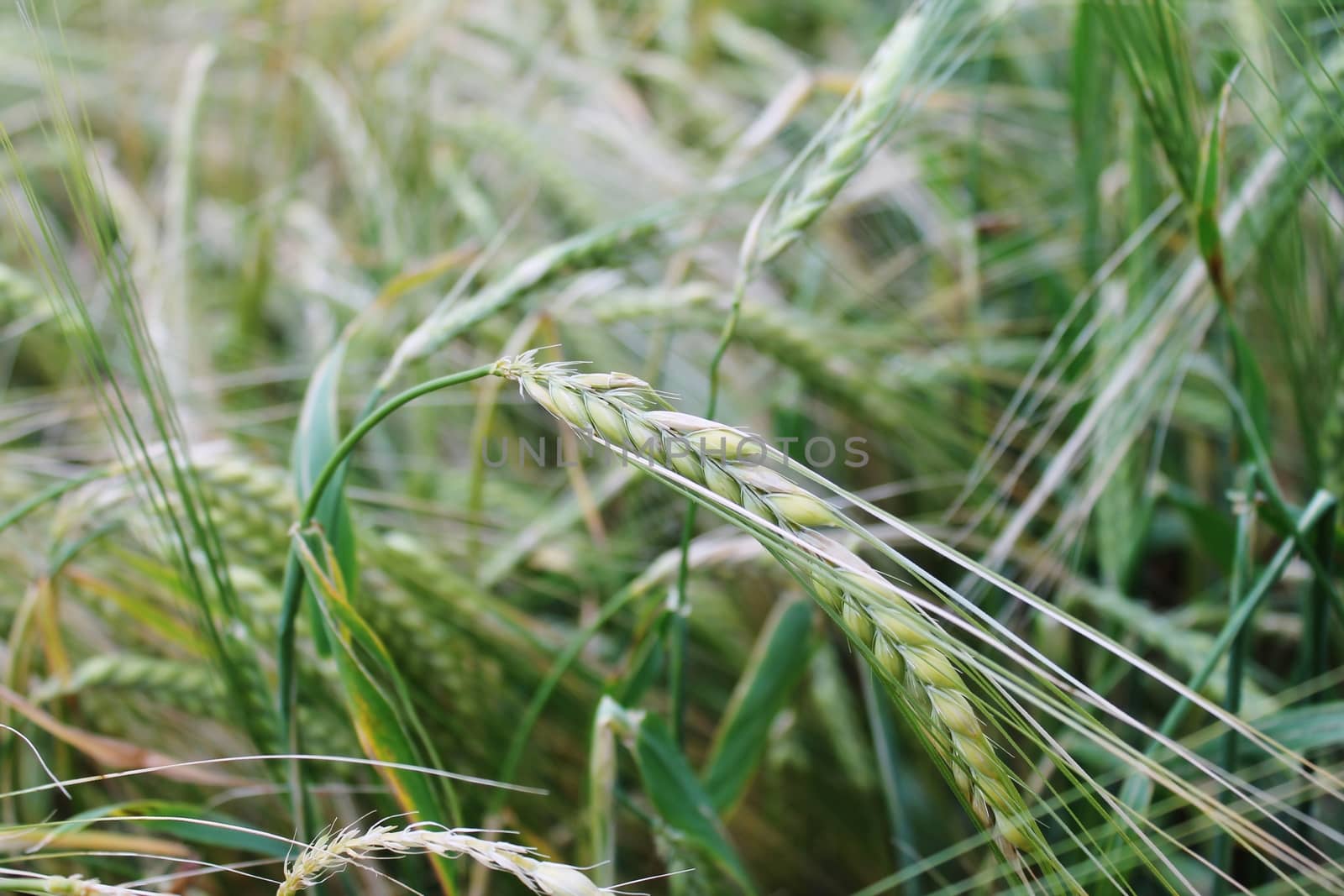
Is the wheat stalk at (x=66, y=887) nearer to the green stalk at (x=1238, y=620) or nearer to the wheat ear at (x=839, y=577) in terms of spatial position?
the wheat ear at (x=839, y=577)

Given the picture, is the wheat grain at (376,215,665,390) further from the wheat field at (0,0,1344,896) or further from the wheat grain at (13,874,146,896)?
the wheat grain at (13,874,146,896)

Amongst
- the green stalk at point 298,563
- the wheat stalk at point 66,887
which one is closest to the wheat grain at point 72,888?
the wheat stalk at point 66,887

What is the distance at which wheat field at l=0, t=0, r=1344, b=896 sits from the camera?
1.40 ft

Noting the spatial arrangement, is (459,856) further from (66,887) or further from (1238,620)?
(1238,620)

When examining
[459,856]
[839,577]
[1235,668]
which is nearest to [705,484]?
[839,577]

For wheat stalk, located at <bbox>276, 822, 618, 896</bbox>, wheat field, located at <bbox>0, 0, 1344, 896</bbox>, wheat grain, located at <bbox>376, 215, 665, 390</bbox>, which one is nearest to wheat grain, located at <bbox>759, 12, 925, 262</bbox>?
wheat field, located at <bbox>0, 0, 1344, 896</bbox>

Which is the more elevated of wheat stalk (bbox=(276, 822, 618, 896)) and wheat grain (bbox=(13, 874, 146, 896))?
wheat stalk (bbox=(276, 822, 618, 896))

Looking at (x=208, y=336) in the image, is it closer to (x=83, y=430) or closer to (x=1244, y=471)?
(x=83, y=430)

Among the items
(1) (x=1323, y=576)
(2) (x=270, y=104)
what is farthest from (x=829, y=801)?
(2) (x=270, y=104)

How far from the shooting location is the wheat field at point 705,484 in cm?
43

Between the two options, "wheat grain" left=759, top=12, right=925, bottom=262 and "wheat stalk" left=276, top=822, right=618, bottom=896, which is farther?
"wheat grain" left=759, top=12, right=925, bottom=262

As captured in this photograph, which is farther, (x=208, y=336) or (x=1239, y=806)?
(x=208, y=336)

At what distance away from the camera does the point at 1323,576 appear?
521 mm

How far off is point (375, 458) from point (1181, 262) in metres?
0.82
